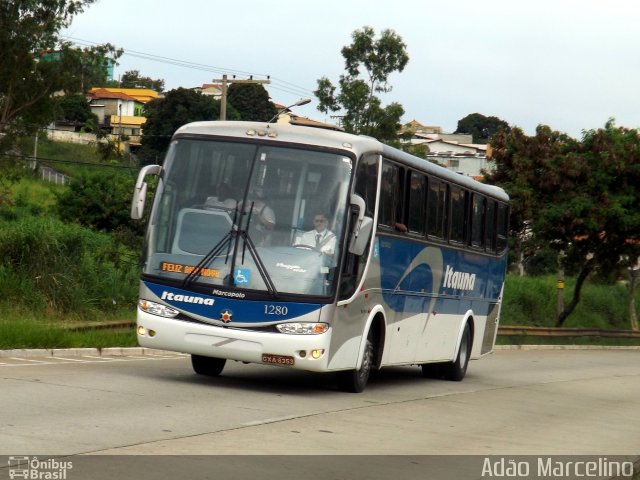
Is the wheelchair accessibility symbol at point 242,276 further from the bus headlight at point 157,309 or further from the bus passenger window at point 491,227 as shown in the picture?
the bus passenger window at point 491,227

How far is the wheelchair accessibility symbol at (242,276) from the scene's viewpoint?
→ 14281 millimetres

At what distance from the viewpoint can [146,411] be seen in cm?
1188

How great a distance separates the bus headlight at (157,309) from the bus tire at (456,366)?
720 centimetres

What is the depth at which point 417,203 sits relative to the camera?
57.1 feet

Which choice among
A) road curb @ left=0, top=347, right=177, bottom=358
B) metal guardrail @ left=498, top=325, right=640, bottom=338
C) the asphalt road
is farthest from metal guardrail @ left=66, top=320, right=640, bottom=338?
road curb @ left=0, top=347, right=177, bottom=358

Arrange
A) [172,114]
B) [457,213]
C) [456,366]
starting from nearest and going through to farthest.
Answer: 1. [457,213]
2. [456,366]
3. [172,114]

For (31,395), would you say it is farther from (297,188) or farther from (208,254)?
(297,188)

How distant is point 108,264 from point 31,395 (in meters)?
15.7

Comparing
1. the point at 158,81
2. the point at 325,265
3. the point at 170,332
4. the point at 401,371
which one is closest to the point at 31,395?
the point at 170,332

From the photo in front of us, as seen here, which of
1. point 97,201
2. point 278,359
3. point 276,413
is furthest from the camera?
point 97,201

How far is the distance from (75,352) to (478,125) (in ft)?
519

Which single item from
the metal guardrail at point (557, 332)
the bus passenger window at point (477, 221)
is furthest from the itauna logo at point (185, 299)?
the metal guardrail at point (557, 332)
